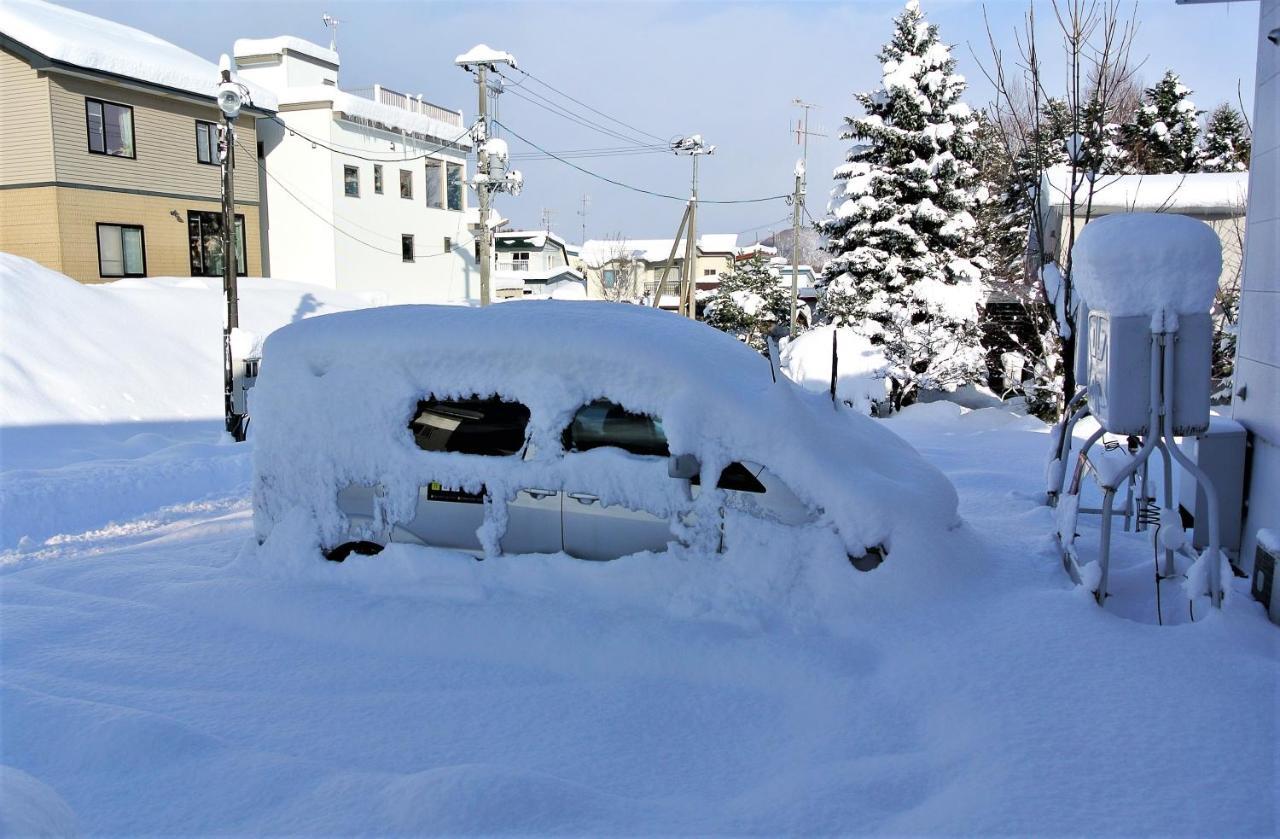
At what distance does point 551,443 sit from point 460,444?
2.02 feet

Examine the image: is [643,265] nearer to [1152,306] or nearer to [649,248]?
[649,248]

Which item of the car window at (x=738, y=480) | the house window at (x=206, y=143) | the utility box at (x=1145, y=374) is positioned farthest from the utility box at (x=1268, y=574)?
the house window at (x=206, y=143)

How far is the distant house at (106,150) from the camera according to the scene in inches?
845

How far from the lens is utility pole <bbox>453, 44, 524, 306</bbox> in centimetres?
2441

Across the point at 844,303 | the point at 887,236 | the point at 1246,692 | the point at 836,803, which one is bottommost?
the point at 836,803

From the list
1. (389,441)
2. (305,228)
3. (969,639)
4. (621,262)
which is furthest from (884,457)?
(621,262)

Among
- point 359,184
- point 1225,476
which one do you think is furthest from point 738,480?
point 359,184

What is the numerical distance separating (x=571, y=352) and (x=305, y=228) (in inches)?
1059

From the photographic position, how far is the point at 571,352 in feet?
16.1

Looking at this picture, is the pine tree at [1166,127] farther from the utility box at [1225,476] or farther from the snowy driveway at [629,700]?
the snowy driveway at [629,700]

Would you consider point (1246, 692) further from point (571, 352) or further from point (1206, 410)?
point (571, 352)

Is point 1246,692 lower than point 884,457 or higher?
lower

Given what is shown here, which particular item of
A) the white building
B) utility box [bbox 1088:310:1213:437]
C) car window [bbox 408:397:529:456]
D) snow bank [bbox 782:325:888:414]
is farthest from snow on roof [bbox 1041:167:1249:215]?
the white building

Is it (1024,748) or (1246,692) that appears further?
(1246,692)
